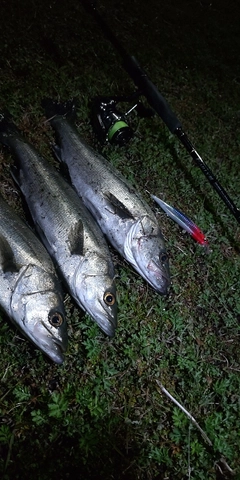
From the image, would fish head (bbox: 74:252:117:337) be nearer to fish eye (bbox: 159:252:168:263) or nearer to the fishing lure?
fish eye (bbox: 159:252:168:263)

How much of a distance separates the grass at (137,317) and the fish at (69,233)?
0.22 m

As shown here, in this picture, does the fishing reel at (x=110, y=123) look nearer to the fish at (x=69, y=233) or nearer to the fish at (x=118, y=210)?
the fish at (x=118, y=210)

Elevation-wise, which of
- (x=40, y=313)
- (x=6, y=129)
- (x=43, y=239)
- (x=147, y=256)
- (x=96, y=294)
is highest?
(x=6, y=129)

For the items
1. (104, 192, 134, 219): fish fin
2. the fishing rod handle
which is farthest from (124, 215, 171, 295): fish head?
the fishing rod handle

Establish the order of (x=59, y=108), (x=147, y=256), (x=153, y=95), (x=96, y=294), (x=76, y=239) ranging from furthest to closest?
(x=153, y=95) → (x=59, y=108) → (x=147, y=256) → (x=76, y=239) → (x=96, y=294)

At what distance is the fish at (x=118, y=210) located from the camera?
398 centimetres

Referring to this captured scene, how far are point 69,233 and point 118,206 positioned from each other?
0.63 m

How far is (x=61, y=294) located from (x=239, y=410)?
1.97 meters

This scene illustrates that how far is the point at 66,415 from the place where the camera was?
329cm

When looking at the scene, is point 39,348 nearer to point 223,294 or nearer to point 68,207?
point 68,207

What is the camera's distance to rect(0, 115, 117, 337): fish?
351 centimetres

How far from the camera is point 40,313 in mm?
3188

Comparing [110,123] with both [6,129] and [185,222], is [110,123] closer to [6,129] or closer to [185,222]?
[6,129]

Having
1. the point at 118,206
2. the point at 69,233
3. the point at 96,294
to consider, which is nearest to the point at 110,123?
the point at 118,206
